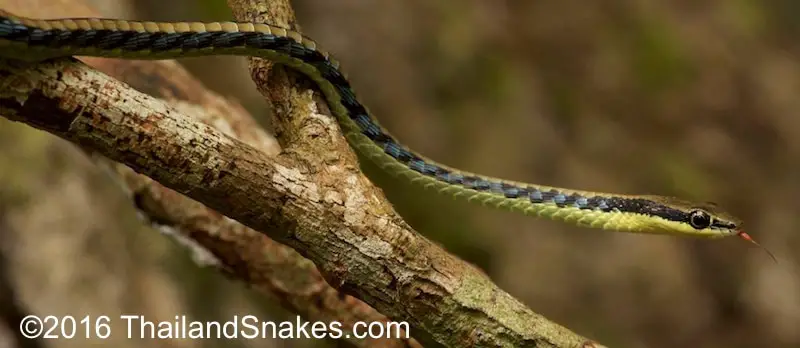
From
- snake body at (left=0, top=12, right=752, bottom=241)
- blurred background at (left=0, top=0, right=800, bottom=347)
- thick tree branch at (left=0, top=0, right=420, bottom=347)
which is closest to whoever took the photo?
snake body at (left=0, top=12, right=752, bottom=241)

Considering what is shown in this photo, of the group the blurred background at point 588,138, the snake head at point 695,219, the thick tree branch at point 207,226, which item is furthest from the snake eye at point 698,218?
the blurred background at point 588,138

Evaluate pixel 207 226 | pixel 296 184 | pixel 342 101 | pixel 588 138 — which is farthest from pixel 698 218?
pixel 588 138

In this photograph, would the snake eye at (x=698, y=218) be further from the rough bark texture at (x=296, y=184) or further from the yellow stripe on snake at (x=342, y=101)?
the rough bark texture at (x=296, y=184)

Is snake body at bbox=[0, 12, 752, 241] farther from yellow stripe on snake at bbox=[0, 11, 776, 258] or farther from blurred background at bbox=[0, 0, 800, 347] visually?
blurred background at bbox=[0, 0, 800, 347]

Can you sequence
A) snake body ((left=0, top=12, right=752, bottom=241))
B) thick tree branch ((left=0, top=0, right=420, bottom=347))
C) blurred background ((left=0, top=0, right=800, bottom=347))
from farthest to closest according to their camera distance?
1. blurred background ((left=0, top=0, right=800, bottom=347))
2. thick tree branch ((left=0, top=0, right=420, bottom=347))
3. snake body ((left=0, top=12, right=752, bottom=241))

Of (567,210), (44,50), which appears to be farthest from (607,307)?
(44,50)

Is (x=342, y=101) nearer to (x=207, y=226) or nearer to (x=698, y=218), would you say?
(x=207, y=226)

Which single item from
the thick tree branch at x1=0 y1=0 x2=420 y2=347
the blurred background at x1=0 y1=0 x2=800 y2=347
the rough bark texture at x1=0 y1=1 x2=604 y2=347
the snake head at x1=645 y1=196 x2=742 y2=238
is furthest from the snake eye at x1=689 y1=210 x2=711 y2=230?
the blurred background at x1=0 y1=0 x2=800 y2=347
